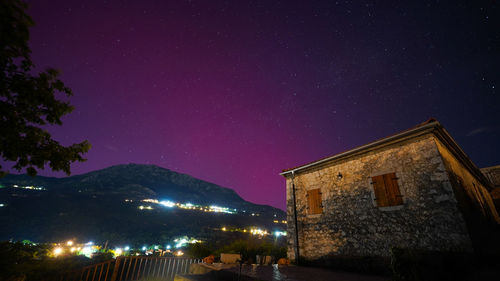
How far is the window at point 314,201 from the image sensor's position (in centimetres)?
966

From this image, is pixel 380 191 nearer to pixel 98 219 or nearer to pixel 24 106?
pixel 24 106

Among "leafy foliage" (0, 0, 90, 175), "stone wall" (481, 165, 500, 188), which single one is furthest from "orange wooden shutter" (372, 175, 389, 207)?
"stone wall" (481, 165, 500, 188)

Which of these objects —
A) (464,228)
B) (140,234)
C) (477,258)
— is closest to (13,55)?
(464,228)

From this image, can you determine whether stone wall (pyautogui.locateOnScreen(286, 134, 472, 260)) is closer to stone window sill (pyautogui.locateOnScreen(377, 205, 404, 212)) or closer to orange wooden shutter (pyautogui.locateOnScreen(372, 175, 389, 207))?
stone window sill (pyautogui.locateOnScreen(377, 205, 404, 212))

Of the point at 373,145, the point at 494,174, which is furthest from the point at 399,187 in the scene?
the point at 494,174

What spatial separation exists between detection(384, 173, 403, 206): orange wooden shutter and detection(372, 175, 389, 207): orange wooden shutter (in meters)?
0.11

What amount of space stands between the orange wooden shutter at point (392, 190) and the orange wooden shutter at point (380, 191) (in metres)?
0.11

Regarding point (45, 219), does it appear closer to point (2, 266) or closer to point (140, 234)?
point (140, 234)

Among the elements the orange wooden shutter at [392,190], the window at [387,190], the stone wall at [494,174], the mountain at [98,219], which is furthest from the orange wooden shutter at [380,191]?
the mountain at [98,219]

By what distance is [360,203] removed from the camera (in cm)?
816

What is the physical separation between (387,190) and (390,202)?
1.52 feet

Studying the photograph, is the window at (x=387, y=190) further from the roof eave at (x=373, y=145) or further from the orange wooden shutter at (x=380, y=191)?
the roof eave at (x=373, y=145)

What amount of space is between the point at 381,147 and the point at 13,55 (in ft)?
36.9

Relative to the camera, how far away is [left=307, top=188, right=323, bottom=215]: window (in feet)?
31.7
